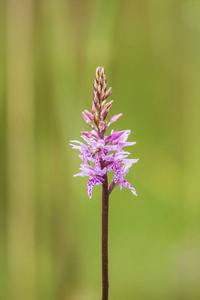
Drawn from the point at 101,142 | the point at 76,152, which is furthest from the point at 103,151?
the point at 76,152

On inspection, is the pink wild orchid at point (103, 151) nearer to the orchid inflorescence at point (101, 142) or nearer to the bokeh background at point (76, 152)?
the orchid inflorescence at point (101, 142)

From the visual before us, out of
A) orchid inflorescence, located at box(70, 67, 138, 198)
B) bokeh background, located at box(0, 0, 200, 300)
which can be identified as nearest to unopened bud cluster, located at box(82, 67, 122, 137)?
orchid inflorescence, located at box(70, 67, 138, 198)

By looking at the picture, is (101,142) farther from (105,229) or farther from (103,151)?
(105,229)

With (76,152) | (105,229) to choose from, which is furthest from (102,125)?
(76,152)

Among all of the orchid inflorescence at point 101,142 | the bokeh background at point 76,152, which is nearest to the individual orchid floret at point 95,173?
the orchid inflorescence at point 101,142

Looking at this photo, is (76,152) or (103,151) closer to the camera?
(103,151)

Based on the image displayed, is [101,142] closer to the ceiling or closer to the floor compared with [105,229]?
closer to the ceiling
